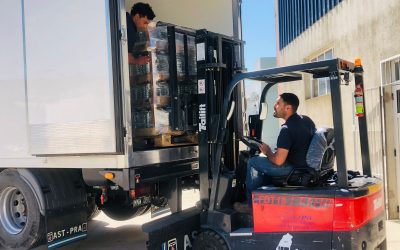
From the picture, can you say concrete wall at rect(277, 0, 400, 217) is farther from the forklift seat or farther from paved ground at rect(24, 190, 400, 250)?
the forklift seat

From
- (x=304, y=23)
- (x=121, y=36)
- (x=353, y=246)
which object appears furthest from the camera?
(x=304, y=23)

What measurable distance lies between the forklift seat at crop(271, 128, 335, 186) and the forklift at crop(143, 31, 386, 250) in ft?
0.07

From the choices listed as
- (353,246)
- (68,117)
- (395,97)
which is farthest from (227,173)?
(395,97)

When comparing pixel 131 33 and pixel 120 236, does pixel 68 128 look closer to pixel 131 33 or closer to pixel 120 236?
pixel 131 33

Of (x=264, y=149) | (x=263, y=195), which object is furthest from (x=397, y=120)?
(x=263, y=195)

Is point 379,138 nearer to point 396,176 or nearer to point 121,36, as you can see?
point 396,176

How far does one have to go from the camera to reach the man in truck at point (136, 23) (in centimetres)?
493

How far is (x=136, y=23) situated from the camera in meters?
5.16

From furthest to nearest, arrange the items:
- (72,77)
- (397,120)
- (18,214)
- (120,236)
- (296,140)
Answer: (397,120) < (120,236) < (18,214) < (72,77) < (296,140)

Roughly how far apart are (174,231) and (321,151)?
5.50 feet

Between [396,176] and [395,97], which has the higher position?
[395,97]

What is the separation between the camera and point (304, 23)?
521 inches

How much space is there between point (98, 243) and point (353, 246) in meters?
4.10

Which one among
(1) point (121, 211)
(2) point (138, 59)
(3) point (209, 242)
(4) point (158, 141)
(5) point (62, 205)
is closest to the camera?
(3) point (209, 242)
